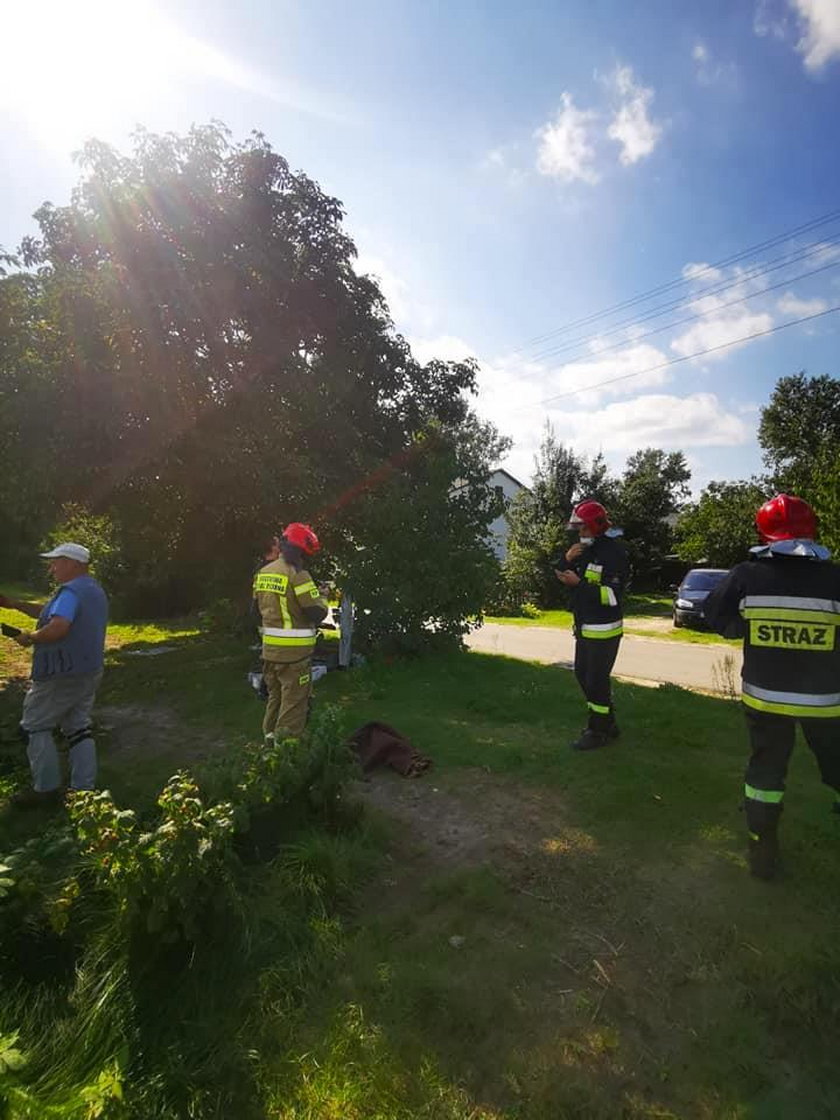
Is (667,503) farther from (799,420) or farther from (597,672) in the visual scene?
(597,672)

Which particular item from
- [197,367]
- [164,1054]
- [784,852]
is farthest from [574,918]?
[197,367]

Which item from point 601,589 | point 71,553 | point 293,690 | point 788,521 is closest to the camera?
point 788,521

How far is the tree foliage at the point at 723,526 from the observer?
73.9 feet

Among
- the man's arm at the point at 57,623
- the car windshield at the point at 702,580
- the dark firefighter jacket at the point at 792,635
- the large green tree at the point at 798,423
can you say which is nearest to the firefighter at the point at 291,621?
the man's arm at the point at 57,623

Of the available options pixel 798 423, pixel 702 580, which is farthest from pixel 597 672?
pixel 798 423

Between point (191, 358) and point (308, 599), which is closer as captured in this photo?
point (308, 599)

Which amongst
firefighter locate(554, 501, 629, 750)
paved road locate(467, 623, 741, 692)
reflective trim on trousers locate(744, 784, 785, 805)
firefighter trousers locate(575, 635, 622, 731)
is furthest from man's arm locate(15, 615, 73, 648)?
paved road locate(467, 623, 741, 692)

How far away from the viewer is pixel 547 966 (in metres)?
2.60

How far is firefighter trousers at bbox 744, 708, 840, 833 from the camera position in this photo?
321 cm

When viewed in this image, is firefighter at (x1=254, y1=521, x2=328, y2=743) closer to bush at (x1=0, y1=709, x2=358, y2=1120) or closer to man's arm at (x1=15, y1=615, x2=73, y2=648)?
man's arm at (x1=15, y1=615, x2=73, y2=648)

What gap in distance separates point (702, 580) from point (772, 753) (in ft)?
51.3

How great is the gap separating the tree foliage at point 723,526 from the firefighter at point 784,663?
67.6 ft

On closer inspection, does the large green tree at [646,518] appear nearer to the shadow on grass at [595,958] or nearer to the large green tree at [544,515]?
the large green tree at [544,515]

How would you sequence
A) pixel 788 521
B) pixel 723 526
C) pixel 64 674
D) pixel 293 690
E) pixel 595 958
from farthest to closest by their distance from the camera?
pixel 723 526 → pixel 293 690 → pixel 64 674 → pixel 788 521 → pixel 595 958
